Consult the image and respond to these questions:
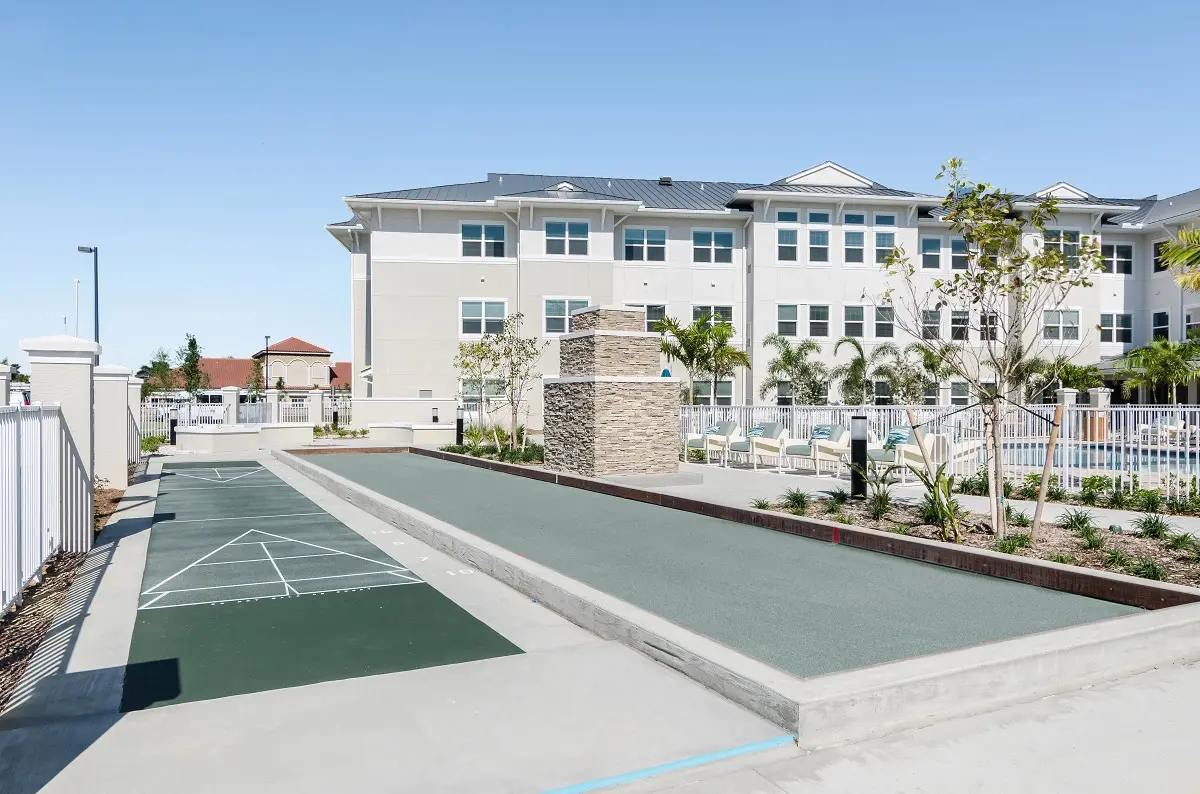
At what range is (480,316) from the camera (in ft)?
114

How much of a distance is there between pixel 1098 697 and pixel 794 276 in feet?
106

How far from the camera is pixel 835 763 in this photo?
12.6ft

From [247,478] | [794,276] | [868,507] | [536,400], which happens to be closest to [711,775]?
[868,507]

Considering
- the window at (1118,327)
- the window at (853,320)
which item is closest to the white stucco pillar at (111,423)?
the window at (853,320)

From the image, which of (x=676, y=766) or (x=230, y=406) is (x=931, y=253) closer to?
(x=230, y=406)

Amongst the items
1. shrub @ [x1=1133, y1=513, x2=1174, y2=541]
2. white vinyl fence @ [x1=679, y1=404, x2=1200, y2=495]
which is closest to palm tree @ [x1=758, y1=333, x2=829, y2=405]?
white vinyl fence @ [x1=679, y1=404, x2=1200, y2=495]

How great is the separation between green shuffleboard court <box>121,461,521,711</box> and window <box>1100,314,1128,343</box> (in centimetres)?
3819

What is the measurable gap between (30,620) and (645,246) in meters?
31.7

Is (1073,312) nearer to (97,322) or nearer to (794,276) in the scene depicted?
(794,276)

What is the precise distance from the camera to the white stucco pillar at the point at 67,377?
8367 millimetres

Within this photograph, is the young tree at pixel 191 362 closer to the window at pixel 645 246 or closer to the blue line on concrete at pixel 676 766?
the window at pixel 645 246

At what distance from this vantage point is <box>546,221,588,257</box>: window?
34.8m

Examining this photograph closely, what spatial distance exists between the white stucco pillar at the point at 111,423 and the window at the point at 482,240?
21734 millimetres

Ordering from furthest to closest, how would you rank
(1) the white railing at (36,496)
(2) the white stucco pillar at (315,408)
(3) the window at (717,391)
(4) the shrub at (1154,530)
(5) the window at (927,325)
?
(3) the window at (717,391) → (2) the white stucco pillar at (315,408) → (5) the window at (927,325) → (4) the shrub at (1154,530) → (1) the white railing at (36,496)
